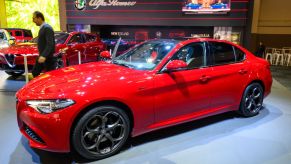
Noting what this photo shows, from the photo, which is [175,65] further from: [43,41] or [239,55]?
[43,41]

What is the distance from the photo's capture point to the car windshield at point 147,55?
11.1 ft

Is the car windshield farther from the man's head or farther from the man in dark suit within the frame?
the man's head

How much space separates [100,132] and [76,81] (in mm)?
634

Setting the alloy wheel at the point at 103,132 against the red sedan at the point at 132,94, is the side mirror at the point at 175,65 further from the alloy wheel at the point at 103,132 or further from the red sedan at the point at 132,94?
the alloy wheel at the point at 103,132

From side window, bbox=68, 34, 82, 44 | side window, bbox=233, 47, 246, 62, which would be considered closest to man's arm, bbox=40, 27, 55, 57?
side window, bbox=233, 47, 246, 62

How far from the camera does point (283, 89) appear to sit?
6590 millimetres

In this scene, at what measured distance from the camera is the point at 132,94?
9.62ft

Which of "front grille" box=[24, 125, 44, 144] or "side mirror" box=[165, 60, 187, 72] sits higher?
"side mirror" box=[165, 60, 187, 72]

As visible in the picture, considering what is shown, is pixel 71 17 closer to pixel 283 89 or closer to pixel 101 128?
pixel 283 89

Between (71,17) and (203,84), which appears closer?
(203,84)

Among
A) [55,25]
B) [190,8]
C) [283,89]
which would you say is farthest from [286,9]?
[55,25]

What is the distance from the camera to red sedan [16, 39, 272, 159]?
2645 mm

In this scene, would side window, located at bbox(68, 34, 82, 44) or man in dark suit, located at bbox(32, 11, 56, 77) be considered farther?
side window, located at bbox(68, 34, 82, 44)

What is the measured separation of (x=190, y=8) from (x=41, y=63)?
31.7 feet
